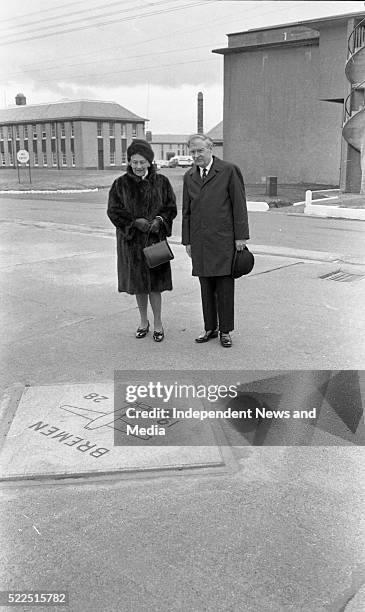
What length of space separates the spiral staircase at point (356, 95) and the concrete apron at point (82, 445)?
21636 mm

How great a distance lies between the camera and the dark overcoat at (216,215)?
211 inches

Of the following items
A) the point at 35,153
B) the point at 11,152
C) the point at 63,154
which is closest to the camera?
the point at 63,154

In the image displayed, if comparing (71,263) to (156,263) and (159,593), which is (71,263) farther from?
(159,593)

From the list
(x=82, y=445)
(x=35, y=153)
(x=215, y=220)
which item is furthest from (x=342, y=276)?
(x=35, y=153)

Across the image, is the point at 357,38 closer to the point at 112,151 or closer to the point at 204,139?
the point at 204,139

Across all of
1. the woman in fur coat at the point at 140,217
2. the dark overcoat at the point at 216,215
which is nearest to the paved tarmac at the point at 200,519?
the woman in fur coat at the point at 140,217

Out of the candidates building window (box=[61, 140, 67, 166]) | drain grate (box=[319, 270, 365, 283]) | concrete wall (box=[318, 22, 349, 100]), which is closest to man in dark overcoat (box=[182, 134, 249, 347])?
drain grate (box=[319, 270, 365, 283])

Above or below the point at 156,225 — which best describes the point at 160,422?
below

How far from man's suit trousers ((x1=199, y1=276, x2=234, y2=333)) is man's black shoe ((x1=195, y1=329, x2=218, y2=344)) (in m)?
0.05

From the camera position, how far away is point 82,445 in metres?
3.67

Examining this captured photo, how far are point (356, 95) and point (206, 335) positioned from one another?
21471 mm

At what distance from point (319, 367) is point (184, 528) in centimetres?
242

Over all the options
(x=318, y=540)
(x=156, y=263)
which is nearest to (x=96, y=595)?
(x=318, y=540)

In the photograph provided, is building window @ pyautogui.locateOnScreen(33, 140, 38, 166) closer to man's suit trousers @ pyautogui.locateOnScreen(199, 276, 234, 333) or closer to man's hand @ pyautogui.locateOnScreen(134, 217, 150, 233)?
man's hand @ pyautogui.locateOnScreen(134, 217, 150, 233)
